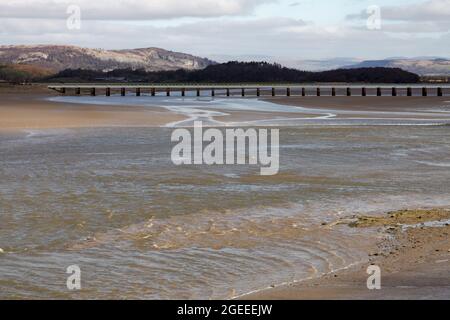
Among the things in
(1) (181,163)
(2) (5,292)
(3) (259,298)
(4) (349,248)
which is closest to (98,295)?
(2) (5,292)

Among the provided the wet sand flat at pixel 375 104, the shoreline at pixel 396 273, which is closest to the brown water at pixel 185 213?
the shoreline at pixel 396 273

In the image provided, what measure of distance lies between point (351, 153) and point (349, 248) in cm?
1164

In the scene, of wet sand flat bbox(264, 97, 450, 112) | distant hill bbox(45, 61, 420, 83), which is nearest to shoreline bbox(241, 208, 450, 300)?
wet sand flat bbox(264, 97, 450, 112)

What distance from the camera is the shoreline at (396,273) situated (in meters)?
6.96

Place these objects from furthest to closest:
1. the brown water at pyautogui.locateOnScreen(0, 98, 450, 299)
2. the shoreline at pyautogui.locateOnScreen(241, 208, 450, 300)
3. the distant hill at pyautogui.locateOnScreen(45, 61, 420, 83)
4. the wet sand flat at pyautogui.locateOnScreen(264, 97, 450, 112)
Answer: the distant hill at pyautogui.locateOnScreen(45, 61, 420, 83)
the wet sand flat at pyautogui.locateOnScreen(264, 97, 450, 112)
the brown water at pyautogui.locateOnScreen(0, 98, 450, 299)
the shoreline at pyautogui.locateOnScreen(241, 208, 450, 300)

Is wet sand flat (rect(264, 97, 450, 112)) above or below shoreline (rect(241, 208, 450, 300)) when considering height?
above

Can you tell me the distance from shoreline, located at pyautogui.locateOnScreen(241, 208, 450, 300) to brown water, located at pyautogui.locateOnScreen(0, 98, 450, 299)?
0.91 ft

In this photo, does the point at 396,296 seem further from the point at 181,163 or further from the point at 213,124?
the point at 213,124

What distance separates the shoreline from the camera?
22.9 ft

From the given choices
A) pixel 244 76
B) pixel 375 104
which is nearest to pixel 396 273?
pixel 375 104

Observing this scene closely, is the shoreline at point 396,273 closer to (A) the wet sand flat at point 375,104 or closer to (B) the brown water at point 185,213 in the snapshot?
(B) the brown water at point 185,213

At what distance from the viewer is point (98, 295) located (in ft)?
24.0

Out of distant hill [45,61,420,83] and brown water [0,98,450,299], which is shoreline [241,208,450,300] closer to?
brown water [0,98,450,299]

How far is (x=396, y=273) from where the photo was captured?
7.84 meters
